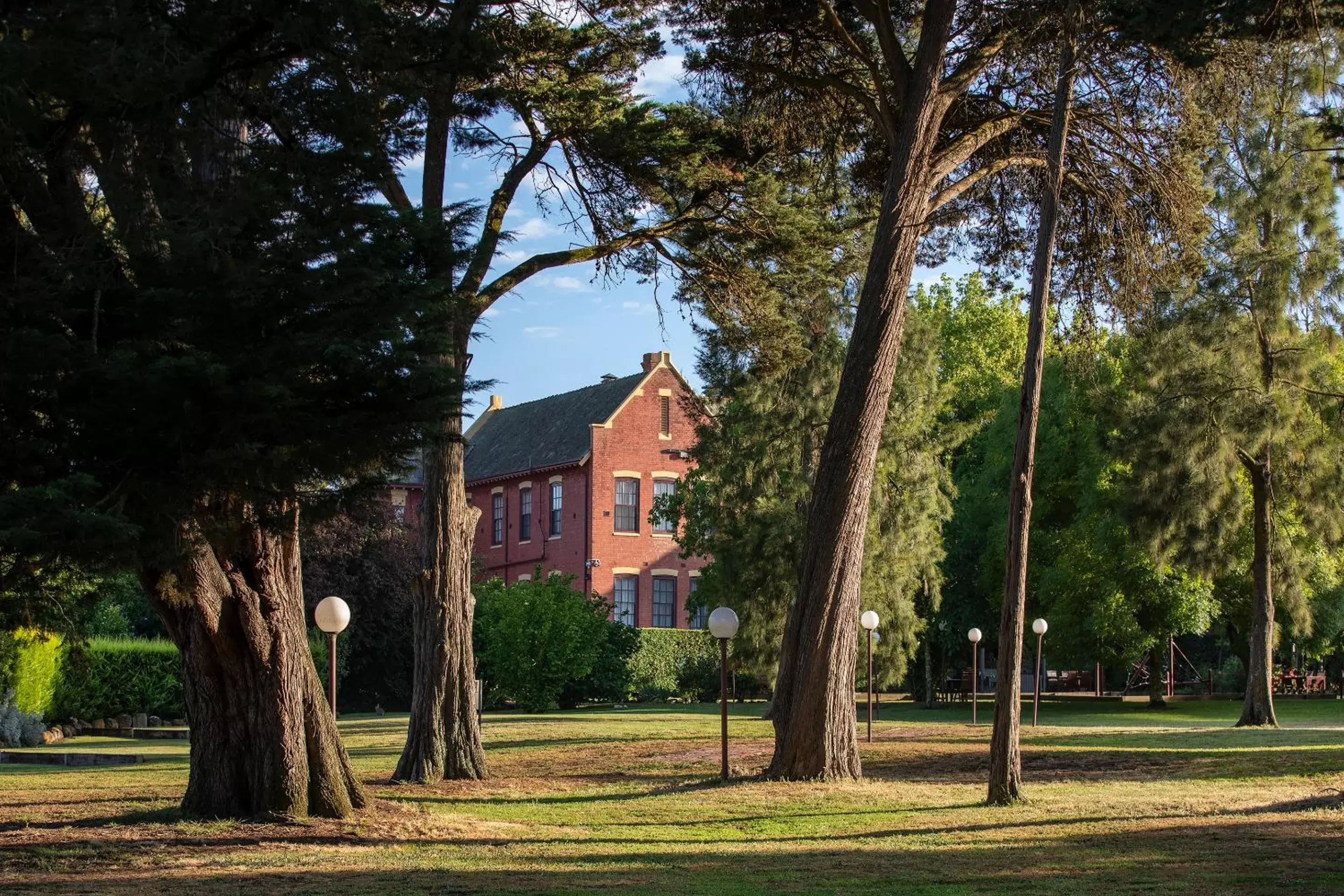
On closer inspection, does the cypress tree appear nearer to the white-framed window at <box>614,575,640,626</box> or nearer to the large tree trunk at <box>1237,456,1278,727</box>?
the large tree trunk at <box>1237,456,1278,727</box>

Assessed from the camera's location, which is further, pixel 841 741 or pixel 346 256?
pixel 841 741

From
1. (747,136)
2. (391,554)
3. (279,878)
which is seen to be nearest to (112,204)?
(279,878)

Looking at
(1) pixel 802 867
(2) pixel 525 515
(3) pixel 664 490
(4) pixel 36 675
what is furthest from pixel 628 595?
(1) pixel 802 867

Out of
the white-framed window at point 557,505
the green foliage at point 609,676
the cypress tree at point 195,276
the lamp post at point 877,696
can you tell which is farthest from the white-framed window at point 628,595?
the cypress tree at point 195,276

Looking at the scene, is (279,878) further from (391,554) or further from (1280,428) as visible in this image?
(391,554)

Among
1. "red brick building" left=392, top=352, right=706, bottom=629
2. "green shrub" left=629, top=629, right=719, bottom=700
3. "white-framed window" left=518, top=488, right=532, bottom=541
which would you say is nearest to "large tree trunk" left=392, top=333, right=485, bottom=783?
"green shrub" left=629, top=629, right=719, bottom=700

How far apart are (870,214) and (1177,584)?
21036mm

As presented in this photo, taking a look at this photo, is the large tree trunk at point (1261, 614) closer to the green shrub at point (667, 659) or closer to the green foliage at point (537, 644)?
the green foliage at point (537, 644)

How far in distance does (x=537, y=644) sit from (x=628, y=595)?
9.45 meters

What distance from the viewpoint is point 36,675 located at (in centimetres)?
2756

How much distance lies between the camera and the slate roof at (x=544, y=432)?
48812mm

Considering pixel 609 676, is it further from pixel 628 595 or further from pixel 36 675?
pixel 36 675

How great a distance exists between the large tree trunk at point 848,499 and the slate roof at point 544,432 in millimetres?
32062

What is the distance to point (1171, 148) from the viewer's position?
1692 centimetres
